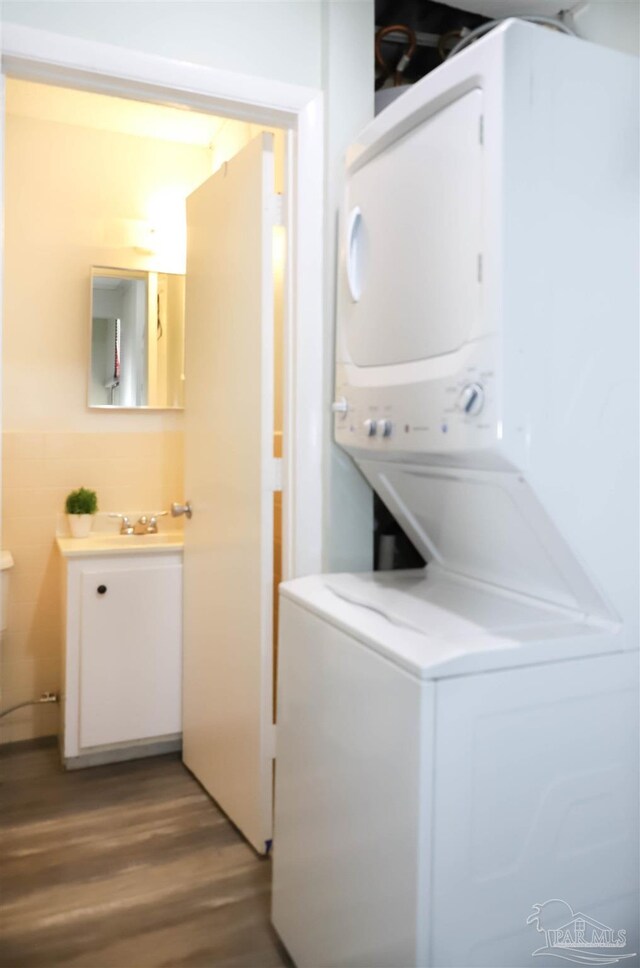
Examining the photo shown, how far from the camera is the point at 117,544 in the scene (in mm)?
2930

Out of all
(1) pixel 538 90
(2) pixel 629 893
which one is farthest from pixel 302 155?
(2) pixel 629 893

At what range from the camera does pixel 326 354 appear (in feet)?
6.60

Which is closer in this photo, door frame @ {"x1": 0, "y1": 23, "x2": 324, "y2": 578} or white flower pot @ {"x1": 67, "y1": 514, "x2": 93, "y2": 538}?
door frame @ {"x1": 0, "y1": 23, "x2": 324, "y2": 578}

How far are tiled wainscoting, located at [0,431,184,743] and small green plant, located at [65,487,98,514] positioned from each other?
0.08 m

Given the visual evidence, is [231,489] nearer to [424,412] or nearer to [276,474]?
[276,474]

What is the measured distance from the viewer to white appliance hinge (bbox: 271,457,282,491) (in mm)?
2165

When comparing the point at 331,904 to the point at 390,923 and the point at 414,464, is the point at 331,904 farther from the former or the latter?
the point at 414,464

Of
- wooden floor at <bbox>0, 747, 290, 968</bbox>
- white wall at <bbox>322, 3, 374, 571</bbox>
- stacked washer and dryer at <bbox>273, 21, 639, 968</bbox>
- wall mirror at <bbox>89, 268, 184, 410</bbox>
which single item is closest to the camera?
stacked washer and dryer at <bbox>273, 21, 639, 968</bbox>

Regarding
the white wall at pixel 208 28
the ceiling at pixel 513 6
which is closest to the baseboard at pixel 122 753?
the white wall at pixel 208 28

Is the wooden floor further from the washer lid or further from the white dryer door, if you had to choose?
the white dryer door

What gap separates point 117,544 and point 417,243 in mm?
1902

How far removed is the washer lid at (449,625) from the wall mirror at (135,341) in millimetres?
1677

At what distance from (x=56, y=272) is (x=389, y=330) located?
2.02 meters

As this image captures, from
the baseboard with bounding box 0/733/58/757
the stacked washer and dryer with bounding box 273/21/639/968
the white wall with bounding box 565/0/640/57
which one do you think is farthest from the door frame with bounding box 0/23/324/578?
the baseboard with bounding box 0/733/58/757
